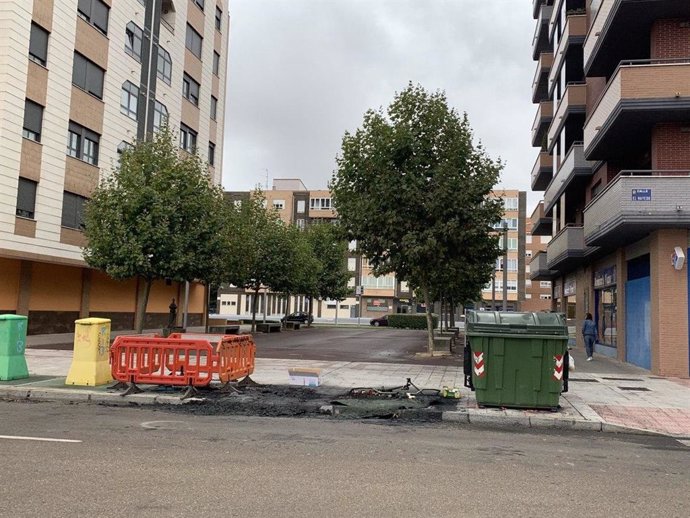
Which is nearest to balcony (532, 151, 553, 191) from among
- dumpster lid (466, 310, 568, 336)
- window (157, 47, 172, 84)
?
window (157, 47, 172, 84)

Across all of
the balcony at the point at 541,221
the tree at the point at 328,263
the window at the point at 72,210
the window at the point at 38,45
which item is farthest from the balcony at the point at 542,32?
the window at the point at 72,210

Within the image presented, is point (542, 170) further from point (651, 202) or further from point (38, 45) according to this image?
point (38, 45)

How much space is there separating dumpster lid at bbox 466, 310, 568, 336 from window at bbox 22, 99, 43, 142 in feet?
65.2

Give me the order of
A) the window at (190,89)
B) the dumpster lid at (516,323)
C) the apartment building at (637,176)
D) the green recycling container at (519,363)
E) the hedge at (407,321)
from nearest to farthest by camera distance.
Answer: the green recycling container at (519,363), the dumpster lid at (516,323), the apartment building at (637,176), the window at (190,89), the hedge at (407,321)

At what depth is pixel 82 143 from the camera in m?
26.6

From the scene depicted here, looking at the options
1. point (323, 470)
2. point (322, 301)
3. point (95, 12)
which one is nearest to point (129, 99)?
point (95, 12)

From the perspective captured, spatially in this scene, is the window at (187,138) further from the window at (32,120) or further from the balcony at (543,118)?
the balcony at (543,118)

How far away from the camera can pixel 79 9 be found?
85.2 ft

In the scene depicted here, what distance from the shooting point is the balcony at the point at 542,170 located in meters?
32.9

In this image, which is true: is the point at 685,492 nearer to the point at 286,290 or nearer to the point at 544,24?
the point at 286,290

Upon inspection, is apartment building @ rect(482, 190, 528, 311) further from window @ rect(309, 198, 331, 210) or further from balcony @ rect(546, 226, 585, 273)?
balcony @ rect(546, 226, 585, 273)

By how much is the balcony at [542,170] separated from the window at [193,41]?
70.5 ft

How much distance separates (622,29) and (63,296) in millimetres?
23577

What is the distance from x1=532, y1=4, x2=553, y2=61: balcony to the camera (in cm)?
3356
